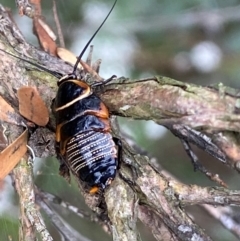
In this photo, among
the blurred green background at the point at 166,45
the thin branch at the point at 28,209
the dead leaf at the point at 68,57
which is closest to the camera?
the thin branch at the point at 28,209

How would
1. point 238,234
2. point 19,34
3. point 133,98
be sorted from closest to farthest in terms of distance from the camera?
point 133,98 < point 19,34 < point 238,234

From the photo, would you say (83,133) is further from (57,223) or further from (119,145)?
(57,223)

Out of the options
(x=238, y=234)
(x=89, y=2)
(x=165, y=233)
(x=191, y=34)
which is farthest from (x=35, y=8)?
(x=191, y=34)

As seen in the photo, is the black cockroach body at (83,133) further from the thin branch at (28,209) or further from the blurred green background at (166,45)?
the blurred green background at (166,45)

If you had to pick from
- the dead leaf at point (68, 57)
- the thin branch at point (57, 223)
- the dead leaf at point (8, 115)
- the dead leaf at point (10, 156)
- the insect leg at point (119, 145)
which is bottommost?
the thin branch at point (57, 223)

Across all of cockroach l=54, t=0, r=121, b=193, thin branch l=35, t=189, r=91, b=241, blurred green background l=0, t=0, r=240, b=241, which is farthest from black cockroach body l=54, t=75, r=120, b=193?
blurred green background l=0, t=0, r=240, b=241

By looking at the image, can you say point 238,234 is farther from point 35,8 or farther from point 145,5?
point 145,5

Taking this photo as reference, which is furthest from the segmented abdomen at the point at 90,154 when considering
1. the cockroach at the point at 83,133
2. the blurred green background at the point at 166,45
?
the blurred green background at the point at 166,45
